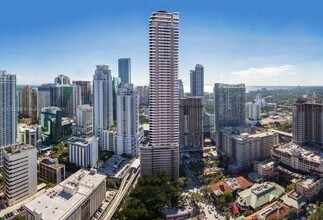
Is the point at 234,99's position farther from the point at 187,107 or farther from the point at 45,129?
the point at 45,129

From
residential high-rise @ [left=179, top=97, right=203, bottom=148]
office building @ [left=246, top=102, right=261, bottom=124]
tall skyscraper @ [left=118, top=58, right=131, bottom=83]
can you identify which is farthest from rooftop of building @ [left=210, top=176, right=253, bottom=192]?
tall skyscraper @ [left=118, top=58, right=131, bottom=83]

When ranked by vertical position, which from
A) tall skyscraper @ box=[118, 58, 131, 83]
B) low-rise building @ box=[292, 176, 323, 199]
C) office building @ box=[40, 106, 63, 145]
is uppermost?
tall skyscraper @ box=[118, 58, 131, 83]

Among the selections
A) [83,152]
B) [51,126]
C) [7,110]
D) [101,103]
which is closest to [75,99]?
[101,103]

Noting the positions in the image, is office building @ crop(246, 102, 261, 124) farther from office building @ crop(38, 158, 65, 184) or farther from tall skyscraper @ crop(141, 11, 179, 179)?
office building @ crop(38, 158, 65, 184)

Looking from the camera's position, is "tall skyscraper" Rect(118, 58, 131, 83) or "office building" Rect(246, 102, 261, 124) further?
"tall skyscraper" Rect(118, 58, 131, 83)

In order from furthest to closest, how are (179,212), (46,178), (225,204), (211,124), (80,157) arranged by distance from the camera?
(211,124)
(80,157)
(46,178)
(225,204)
(179,212)

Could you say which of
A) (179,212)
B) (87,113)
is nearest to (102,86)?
(87,113)
